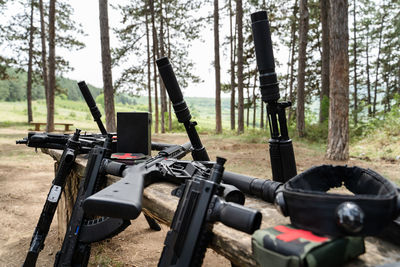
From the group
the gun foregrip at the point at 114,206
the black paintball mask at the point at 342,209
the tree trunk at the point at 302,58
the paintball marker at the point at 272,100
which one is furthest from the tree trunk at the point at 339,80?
the gun foregrip at the point at 114,206

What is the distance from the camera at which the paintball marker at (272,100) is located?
1546 mm

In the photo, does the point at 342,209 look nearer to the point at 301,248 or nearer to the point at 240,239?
the point at 301,248

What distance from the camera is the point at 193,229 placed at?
1078 millimetres

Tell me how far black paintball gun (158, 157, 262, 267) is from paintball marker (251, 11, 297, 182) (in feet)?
2.27

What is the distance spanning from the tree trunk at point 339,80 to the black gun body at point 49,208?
22.1ft

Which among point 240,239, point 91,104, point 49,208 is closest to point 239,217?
point 240,239

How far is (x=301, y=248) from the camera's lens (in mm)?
744

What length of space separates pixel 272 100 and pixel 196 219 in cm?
88

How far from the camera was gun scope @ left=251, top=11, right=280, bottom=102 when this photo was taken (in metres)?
1.54

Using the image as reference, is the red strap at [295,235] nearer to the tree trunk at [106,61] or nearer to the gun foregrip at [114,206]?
the gun foregrip at [114,206]

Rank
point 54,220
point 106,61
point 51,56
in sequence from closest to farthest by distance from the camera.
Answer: point 54,220 → point 106,61 → point 51,56

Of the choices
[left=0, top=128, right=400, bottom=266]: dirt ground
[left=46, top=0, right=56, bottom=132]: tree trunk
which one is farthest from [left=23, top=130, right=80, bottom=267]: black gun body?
[left=46, top=0, right=56, bottom=132]: tree trunk

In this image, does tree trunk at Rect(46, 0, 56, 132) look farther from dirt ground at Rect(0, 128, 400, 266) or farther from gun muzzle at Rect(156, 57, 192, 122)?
gun muzzle at Rect(156, 57, 192, 122)

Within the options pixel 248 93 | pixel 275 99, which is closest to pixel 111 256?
pixel 275 99
